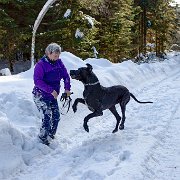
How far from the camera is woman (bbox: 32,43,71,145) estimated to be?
6520 millimetres

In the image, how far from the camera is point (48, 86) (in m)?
6.54

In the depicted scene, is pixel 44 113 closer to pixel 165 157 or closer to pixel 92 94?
pixel 92 94

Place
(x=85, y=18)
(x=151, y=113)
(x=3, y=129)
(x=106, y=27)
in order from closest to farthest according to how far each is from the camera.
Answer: (x=3, y=129) < (x=151, y=113) < (x=85, y=18) < (x=106, y=27)

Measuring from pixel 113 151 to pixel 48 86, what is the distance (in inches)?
66.0

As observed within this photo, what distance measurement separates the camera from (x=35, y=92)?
678 centimetres

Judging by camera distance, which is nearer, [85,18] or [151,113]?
[151,113]

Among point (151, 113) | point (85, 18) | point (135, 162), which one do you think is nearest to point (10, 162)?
point (135, 162)

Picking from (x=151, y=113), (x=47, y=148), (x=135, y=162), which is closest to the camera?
(x=135, y=162)

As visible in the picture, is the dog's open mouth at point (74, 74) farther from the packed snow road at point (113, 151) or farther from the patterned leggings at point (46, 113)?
the packed snow road at point (113, 151)

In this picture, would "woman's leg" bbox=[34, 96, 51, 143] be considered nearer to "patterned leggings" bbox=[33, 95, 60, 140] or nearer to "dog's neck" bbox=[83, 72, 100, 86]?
"patterned leggings" bbox=[33, 95, 60, 140]

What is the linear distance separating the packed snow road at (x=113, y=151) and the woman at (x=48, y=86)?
0.36 metres

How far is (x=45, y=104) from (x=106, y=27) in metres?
21.8

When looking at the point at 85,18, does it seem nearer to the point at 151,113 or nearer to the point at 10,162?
the point at 151,113

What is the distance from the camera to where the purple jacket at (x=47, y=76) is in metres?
6.52
